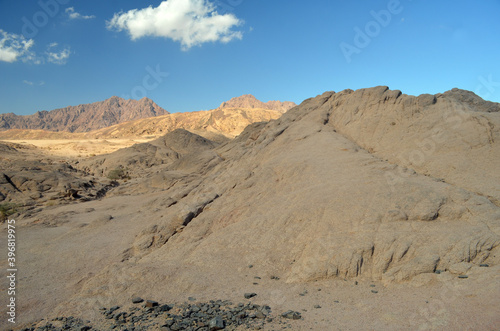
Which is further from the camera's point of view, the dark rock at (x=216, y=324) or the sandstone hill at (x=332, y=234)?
the sandstone hill at (x=332, y=234)

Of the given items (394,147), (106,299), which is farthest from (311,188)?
(106,299)

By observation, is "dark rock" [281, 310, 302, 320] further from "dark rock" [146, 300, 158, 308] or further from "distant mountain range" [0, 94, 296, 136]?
"distant mountain range" [0, 94, 296, 136]

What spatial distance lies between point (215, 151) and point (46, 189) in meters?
11.3

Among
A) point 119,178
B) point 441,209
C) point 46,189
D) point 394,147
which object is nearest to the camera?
point 441,209

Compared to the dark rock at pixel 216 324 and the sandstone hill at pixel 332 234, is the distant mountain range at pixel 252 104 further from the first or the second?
the dark rock at pixel 216 324

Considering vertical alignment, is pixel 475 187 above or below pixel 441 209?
above

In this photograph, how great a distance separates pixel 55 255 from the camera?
10.2 m

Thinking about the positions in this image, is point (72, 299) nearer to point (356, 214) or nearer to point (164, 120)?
point (356, 214)

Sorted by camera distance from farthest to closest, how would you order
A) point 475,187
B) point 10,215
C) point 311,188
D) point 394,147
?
1. point 10,215
2. point 394,147
3. point 311,188
4. point 475,187

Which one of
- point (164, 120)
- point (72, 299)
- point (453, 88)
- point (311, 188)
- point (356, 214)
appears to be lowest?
point (72, 299)

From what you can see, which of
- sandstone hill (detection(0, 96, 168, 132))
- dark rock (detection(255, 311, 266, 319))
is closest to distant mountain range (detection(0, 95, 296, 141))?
sandstone hill (detection(0, 96, 168, 132))

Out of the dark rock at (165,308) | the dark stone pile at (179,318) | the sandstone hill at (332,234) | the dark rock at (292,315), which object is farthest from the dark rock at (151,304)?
the dark rock at (292,315)

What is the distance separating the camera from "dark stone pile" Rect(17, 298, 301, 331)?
17.4ft

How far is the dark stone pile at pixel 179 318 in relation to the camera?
5.29 m
